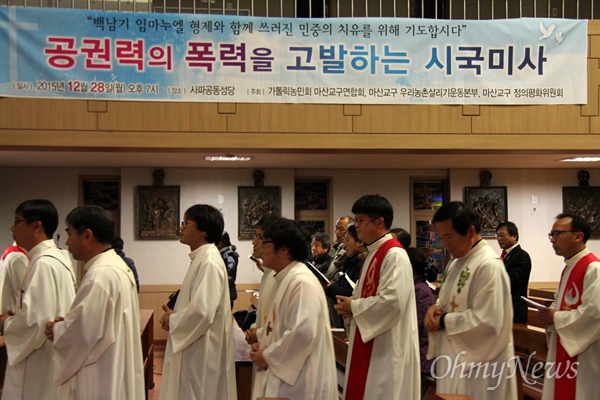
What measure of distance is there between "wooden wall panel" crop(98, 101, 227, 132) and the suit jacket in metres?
3.43

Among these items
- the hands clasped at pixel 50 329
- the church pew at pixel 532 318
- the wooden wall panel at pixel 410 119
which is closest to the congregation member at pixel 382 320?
the hands clasped at pixel 50 329

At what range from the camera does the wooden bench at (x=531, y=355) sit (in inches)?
235

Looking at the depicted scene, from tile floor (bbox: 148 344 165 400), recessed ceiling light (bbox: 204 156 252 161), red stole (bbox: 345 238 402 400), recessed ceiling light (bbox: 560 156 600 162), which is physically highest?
recessed ceiling light (bbox: 204 156 252 161)

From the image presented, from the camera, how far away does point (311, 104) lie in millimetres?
8344

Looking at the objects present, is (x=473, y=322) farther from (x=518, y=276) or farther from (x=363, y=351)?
(x=518, y=276)

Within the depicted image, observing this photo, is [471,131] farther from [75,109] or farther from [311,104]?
[75,109]

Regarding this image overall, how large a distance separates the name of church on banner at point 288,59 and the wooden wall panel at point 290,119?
0.34 feet

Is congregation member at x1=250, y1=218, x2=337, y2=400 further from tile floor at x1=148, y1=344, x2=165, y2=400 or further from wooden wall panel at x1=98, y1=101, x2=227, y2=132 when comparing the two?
wooden wall panel at x1=98, y1=101, x2=227, y2=132

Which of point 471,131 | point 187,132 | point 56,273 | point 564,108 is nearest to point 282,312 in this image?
point 56,273

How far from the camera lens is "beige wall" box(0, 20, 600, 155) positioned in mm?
8016

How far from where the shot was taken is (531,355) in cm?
623

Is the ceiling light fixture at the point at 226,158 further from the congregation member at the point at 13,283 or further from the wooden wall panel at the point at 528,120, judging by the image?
the congregation member at the point at 13,283

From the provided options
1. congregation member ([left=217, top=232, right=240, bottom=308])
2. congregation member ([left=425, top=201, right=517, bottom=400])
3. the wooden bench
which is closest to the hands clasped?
congregation member ([left=425, top=201, right=517, bottom=400])

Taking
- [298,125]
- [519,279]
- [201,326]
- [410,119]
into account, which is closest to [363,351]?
[201,326]
